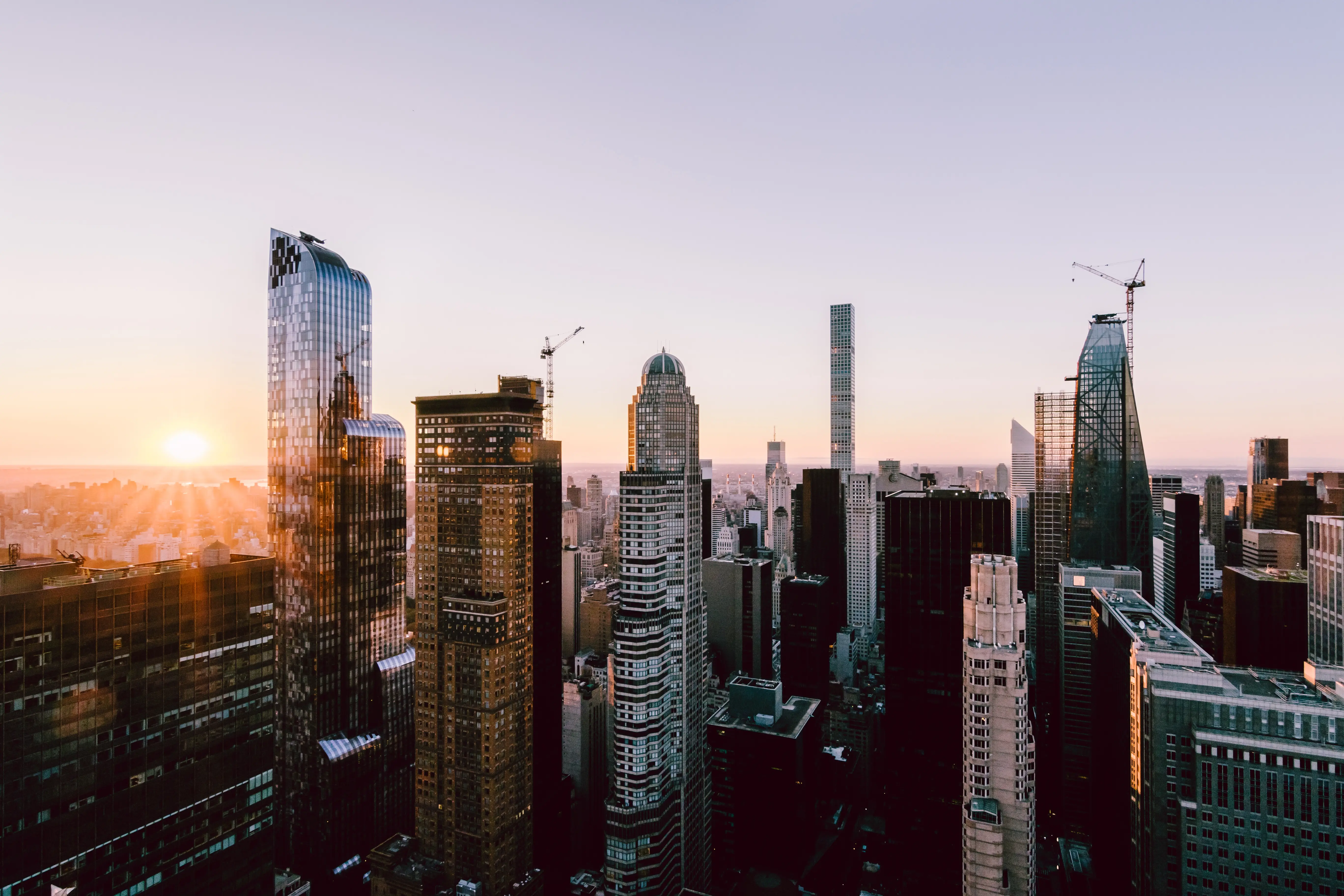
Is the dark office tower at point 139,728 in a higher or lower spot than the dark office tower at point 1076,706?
higher

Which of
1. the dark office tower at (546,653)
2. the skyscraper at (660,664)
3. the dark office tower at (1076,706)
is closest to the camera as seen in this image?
the skyscraper at (660,664)

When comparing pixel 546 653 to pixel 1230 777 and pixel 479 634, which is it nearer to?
pixel 479 634

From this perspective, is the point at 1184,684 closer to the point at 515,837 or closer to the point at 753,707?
the point at 753,707

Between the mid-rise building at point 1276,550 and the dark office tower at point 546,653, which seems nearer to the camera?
the dark office tower at point 546,653

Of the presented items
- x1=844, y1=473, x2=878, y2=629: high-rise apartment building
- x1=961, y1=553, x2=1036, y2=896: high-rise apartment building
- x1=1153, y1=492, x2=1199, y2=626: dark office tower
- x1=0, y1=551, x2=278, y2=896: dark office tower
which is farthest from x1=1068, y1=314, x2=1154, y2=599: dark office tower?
x1=0, y1=551, x2=278, y2=896: dark office tower

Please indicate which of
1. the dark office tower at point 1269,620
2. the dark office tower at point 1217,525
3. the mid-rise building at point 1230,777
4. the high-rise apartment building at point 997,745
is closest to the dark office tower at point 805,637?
the dark office tower at point 1269,620

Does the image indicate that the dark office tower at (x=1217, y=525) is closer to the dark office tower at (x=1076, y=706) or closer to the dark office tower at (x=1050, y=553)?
the dark office tower at (x=1050, y=553)
